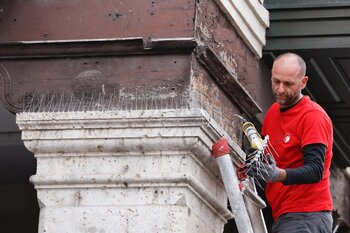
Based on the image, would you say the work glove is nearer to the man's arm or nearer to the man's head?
the man's arm

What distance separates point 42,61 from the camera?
7.49m

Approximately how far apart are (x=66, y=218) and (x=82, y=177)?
25cm

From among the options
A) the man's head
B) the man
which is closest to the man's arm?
the man

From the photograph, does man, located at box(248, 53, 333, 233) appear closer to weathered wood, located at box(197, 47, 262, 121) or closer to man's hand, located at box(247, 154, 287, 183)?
man's hand, located at box(247, 154, 287, 183)

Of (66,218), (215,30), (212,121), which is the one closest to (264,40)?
(215,30)

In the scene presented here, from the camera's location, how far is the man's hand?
22.1 feet

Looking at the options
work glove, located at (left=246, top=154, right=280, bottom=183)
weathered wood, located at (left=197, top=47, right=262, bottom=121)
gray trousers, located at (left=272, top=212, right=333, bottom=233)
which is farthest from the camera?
weathered wood, located at (left=197, top=47, right=262, bottom=121)

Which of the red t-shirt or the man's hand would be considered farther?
the red t-shirt

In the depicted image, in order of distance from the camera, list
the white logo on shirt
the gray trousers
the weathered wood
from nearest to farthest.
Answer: the gray trousers < the white logo on shirt < the weathered wood

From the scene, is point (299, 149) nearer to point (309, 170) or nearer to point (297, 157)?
point (297, 157)

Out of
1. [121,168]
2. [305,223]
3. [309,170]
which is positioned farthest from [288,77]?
[121,168]

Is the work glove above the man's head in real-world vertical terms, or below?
below

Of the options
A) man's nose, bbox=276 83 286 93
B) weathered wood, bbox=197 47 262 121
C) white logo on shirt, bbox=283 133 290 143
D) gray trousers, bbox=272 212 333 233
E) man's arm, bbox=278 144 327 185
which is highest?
weathered wood, bbox=197 47 262 121

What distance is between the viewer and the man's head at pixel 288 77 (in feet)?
22.9
